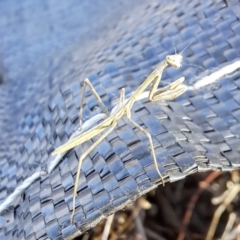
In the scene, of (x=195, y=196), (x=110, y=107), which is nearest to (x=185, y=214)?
(x=195, y=196)

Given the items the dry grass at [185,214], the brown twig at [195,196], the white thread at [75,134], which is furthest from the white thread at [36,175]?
the brown twig at [195,196]

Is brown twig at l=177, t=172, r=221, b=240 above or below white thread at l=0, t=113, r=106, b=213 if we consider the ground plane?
below

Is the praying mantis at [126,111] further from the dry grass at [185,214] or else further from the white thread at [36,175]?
the dry grass at [185,214]

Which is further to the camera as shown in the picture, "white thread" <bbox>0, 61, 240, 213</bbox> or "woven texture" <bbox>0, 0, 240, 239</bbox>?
"white thread" <bbox>0, 61, 240, 213</bbox>

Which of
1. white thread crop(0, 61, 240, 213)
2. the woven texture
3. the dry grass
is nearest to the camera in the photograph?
the woven texture

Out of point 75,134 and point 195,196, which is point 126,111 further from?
point 195,196

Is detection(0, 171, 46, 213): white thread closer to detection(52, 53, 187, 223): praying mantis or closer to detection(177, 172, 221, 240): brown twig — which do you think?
detection(52, 53, 187, 223): praying mantis

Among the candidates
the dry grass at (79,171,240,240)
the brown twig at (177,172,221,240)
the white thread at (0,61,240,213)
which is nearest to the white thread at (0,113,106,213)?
the white thread at (0,61,240,213)

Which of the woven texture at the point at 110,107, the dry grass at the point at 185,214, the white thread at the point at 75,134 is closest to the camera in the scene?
the woven texture at the point at 110,107

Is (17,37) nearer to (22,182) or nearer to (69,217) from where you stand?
(22,182)
